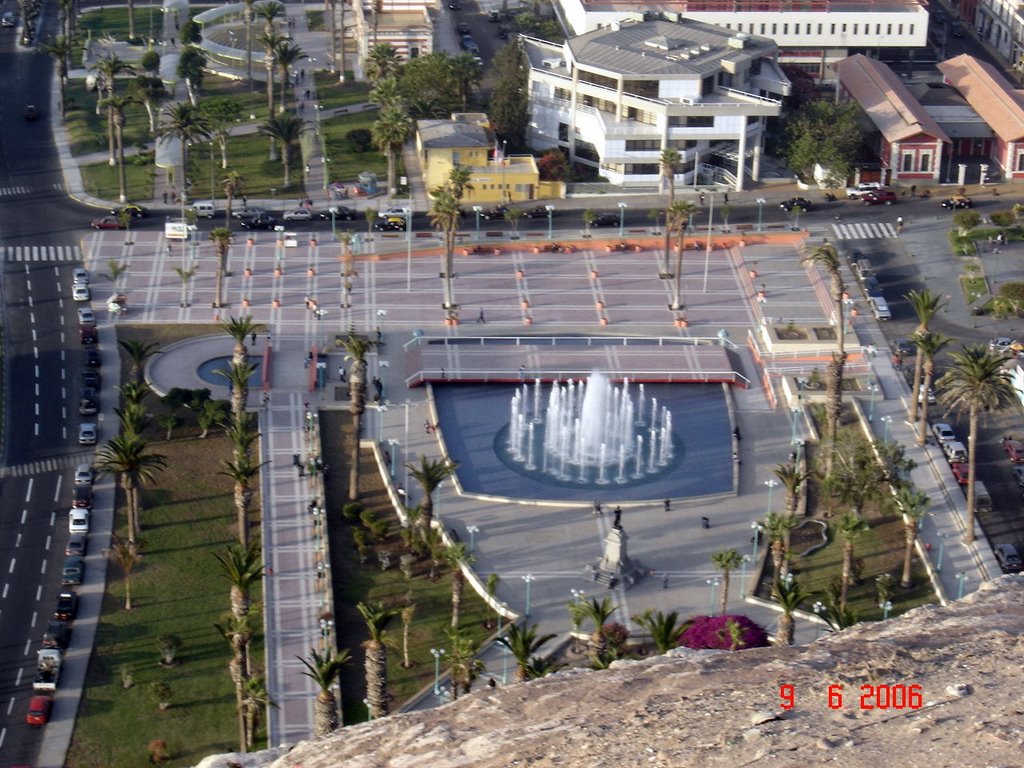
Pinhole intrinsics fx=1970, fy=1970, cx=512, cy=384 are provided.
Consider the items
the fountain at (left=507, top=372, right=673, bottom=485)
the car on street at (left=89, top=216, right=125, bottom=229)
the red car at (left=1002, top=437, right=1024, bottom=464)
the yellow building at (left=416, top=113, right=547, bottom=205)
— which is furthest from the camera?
the yellow building at (left=416, top=113, right=547, bottom=205)

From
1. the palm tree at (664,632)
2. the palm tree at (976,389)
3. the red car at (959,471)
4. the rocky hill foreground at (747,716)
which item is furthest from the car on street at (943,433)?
the rocky hill foreground at (747,716)

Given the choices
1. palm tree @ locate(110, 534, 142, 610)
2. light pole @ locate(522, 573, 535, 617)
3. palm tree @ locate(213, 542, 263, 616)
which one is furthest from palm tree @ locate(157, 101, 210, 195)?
palm tree @ locate(213, 542, 263, 616)

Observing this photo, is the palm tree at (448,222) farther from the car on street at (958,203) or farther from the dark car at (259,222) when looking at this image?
the car on street at (958,203)

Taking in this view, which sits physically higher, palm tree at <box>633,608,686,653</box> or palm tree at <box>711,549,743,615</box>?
palm tree at <box>633,608,686,653</box>

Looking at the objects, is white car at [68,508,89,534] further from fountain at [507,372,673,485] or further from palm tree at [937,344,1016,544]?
palm tree at [937,344,1016,544]

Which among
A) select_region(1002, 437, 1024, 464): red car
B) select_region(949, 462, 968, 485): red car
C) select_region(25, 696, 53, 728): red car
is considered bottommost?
select_region(25, 696, 53, 728): red car

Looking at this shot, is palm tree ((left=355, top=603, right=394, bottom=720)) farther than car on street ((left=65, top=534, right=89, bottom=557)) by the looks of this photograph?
No

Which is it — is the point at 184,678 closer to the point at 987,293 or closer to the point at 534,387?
the point at 534,387

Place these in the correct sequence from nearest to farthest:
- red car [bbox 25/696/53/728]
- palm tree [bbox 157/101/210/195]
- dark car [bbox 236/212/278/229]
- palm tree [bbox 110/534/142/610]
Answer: red car [bbox 25/696/53/728] → palm tree [bbox 110/534/142/610] → dark car [bbox 236/212/278/229] → palm tree [bbox 157/101/210/195]
